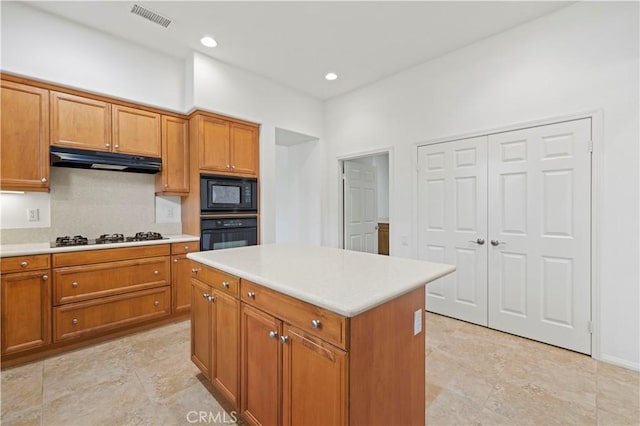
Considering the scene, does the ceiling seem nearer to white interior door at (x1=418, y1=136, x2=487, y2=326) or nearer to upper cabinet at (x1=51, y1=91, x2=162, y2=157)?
upper cabinet at (x1=51, y1=91, x2=162, y2=157)

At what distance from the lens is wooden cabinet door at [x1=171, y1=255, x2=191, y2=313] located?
3.20m

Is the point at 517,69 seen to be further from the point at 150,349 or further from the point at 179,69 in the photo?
the point at 150,349

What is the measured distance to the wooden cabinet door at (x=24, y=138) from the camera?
2486 mm

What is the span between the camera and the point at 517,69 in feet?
9.30

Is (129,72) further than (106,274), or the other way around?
(129,72)

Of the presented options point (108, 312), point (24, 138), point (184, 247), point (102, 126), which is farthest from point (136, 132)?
point (108, 312)

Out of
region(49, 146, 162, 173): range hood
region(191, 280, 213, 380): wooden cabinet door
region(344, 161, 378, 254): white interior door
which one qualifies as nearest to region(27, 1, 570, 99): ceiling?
region(49, 146, 162, 173): range hood

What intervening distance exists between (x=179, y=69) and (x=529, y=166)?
4.02 meters

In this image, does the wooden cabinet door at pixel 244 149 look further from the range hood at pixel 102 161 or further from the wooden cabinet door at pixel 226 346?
the wooden cabinet door at pixel 226 346

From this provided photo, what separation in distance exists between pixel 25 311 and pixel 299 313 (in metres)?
2.62

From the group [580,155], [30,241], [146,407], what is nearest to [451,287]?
[580,155]

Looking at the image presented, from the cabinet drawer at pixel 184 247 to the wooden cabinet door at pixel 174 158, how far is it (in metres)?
0.67

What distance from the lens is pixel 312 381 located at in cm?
120

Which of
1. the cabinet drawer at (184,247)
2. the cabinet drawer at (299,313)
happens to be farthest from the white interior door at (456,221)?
the cabinet drawer at (184,247)
